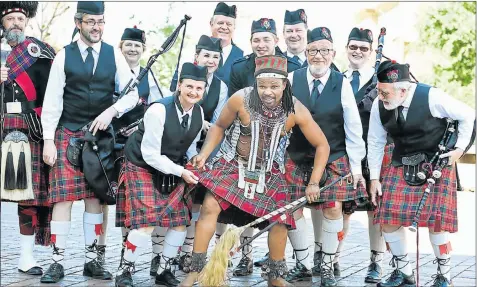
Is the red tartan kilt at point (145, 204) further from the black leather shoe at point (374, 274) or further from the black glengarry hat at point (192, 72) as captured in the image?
the black leather shoe at point (374, 274)

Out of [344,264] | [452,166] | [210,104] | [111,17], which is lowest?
[344,264]

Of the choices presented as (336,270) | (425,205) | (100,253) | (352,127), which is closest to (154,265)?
(100,253)

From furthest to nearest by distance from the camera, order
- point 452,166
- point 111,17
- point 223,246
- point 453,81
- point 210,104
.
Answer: point 453,81 < point 111,17 < point 210,104 < point 452,166 < point 223,246

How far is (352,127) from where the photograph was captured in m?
6.32

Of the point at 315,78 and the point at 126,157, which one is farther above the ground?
the point at 315,78

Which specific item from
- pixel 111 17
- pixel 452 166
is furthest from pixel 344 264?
pixel 111 17

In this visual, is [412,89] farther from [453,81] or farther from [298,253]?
[453,81]

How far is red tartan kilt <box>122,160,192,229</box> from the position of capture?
6020 mm

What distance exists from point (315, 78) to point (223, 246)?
4.96ft

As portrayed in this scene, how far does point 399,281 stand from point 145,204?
194 cm

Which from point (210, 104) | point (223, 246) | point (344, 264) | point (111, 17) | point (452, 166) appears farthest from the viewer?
point (111, 17)

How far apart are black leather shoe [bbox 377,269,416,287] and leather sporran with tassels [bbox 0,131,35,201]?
2.71 metres

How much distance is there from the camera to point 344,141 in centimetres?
644

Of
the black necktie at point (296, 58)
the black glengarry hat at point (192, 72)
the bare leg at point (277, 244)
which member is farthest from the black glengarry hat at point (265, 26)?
the bare leg at point (277, 244)
